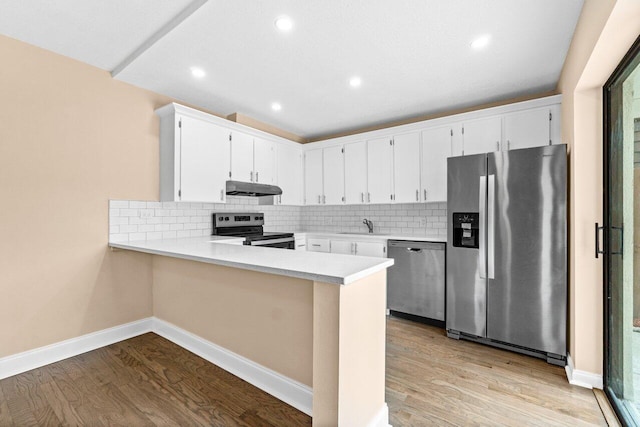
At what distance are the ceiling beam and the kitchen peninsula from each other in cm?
156

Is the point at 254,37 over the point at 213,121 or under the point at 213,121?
over

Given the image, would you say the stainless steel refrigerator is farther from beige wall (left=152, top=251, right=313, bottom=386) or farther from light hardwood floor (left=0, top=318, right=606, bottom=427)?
beige wall (left=152, top=251, right=313, bottom=386)

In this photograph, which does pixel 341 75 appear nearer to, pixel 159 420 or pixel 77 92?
pixel 77 92

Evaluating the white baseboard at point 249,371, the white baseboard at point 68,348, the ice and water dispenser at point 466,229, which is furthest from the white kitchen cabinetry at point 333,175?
the white baseboard at point 68,348

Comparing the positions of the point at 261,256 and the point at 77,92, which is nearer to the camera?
the point at 261,256

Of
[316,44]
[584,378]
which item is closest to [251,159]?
[316,44]

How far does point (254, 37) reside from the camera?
2.17m

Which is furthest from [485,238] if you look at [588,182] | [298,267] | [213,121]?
[213,121]

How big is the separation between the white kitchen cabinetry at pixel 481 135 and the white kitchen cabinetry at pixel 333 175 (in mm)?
1644

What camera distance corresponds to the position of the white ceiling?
6.18ft

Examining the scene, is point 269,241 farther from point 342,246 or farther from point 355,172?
point 355,172

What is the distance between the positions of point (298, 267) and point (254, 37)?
171 centimetres

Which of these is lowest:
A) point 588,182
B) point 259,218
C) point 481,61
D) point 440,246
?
point 440,246

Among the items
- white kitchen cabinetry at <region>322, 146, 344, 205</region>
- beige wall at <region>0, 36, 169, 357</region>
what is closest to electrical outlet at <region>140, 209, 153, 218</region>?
beige wall at <region>0, 36, 169, 357</region>
